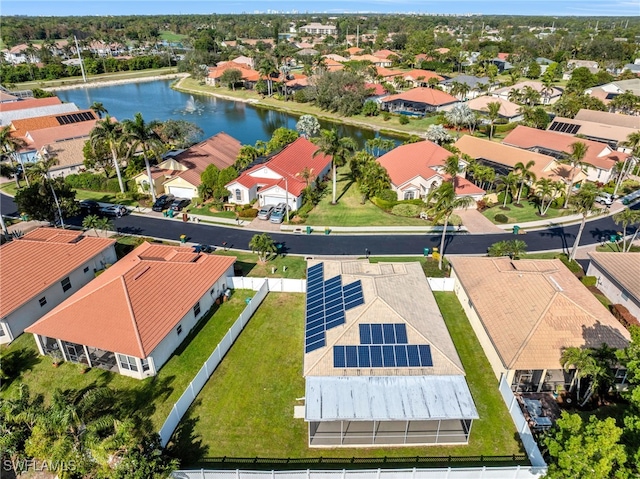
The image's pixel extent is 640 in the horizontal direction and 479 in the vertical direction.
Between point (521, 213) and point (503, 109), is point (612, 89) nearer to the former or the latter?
point (503, 109)

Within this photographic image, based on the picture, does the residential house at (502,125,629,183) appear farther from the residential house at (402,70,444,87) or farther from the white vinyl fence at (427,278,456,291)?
the residential house at (402,70,444,87)

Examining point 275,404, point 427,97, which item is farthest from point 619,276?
point 427,97

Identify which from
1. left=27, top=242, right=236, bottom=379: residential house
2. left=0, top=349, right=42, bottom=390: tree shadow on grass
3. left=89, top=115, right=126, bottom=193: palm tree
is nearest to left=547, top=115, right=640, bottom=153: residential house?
left=27, top=242, right=236, bottom=379: residential house

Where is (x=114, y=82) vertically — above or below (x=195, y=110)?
above

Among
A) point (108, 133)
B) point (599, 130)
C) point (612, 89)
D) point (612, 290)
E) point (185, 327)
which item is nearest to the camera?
point (185, 327)

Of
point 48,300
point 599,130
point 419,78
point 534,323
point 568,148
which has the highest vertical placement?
point 419,78

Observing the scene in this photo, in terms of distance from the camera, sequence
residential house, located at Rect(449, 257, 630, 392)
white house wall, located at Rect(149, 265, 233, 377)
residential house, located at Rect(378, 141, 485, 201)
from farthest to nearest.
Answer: residential house, located at Rect(378, 141, 485, 201)
white house wall, located at Rect(149, 265, 233, 377)
residential house, located at Rect(449, 257, 630, 392)
